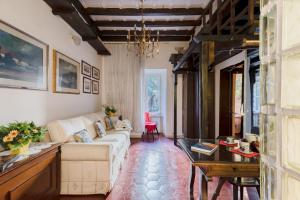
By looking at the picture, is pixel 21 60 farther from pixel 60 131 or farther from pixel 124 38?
pixel 124 38

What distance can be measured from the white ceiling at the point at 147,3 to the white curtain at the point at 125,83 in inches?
86.8

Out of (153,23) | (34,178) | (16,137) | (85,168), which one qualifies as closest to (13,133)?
(16,137)

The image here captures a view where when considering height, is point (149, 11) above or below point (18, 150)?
above

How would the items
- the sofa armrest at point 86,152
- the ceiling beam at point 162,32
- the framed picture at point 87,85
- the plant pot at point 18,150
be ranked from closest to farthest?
the plant pot at point 18,150, the sofa armrest at point 86,152, the framed picture at point 87,85, the ceiling beam at point 162,32

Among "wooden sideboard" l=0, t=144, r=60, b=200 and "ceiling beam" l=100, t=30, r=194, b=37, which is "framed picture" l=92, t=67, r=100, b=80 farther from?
"wooden sideboard" l=0, t=144, r=60, b=200

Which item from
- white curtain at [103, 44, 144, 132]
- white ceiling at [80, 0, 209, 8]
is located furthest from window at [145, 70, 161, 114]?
white ceiling at [80, 0, 209, 8]

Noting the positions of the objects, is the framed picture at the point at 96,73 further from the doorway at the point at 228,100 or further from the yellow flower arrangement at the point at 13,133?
the yellow flower arrangement at the point at 13,133

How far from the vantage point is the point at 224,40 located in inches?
95.3

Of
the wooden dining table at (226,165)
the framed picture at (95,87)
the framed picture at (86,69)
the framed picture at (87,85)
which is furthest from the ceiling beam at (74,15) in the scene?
the wooden dining table at (226,165)

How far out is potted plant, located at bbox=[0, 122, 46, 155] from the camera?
5.76ft

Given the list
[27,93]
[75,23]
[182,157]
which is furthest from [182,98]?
[27,93]

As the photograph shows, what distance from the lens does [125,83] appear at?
6312mm

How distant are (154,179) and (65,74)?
2.50m

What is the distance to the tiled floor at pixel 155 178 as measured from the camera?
267 centimetres
